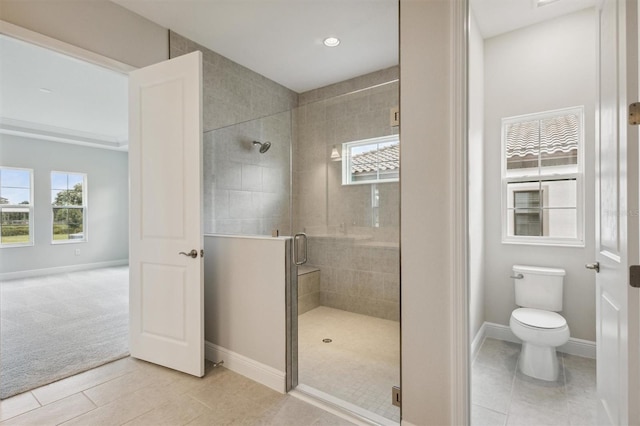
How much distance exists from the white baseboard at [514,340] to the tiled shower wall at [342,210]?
1.06m

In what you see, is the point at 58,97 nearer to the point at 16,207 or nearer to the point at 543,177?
the point at 16,207

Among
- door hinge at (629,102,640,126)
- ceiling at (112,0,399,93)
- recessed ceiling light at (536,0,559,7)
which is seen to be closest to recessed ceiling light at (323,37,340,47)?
ceiling at (112,0,399,93)

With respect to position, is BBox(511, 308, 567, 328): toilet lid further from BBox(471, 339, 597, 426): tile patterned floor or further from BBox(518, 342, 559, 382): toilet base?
BBox(471, 339, 597, 426): tile patterned floor

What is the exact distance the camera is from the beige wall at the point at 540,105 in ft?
8.29

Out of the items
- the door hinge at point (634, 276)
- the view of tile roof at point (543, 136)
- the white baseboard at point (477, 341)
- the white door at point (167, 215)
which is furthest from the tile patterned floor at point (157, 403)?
the view of tile roof at point (543, 136)

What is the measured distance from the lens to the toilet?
7.15ft

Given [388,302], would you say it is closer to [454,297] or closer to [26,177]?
[454,297]

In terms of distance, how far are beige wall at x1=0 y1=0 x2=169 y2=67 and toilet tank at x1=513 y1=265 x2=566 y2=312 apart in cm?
362

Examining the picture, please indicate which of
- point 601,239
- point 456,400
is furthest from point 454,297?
point 601,239

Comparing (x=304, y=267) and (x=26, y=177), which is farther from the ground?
(x=26, y=177)

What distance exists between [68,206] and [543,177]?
802cm

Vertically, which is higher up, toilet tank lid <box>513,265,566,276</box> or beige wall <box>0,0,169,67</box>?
beige wall <box>0,0,169,67</box>

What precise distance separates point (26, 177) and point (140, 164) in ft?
17.4

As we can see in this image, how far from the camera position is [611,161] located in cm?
139
